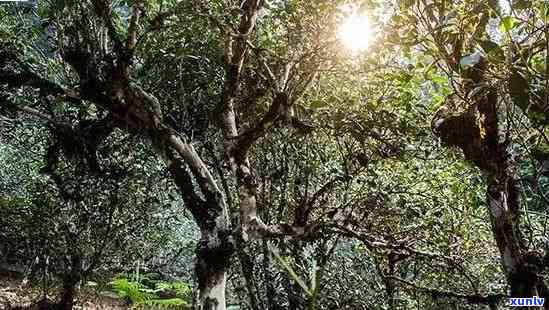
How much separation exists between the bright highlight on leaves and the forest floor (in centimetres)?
656

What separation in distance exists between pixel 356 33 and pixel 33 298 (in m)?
8.68

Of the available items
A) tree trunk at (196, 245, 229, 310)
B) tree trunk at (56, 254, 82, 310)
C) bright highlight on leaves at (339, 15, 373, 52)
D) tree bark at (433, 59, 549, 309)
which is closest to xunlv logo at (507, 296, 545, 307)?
tree bark at (433, 59, 549, 309)

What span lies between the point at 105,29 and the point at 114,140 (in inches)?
83.5

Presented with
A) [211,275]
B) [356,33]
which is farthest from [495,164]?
[211,275]

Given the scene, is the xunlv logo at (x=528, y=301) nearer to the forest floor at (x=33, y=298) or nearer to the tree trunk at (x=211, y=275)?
the tree trunk at (x=211, y=275)

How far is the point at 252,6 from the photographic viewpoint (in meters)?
4.28

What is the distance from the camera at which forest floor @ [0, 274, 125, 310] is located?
866cm

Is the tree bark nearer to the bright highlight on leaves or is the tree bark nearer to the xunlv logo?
the xunlv logo

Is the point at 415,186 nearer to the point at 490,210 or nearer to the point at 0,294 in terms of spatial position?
the point at 490,210

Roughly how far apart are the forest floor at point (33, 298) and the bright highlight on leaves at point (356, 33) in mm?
6558

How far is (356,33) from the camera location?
4.04m

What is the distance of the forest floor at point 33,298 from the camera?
341 inches

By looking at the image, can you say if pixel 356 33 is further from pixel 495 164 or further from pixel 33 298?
pixel 33 298

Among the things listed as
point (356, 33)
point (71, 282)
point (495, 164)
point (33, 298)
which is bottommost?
point (33, 298)
